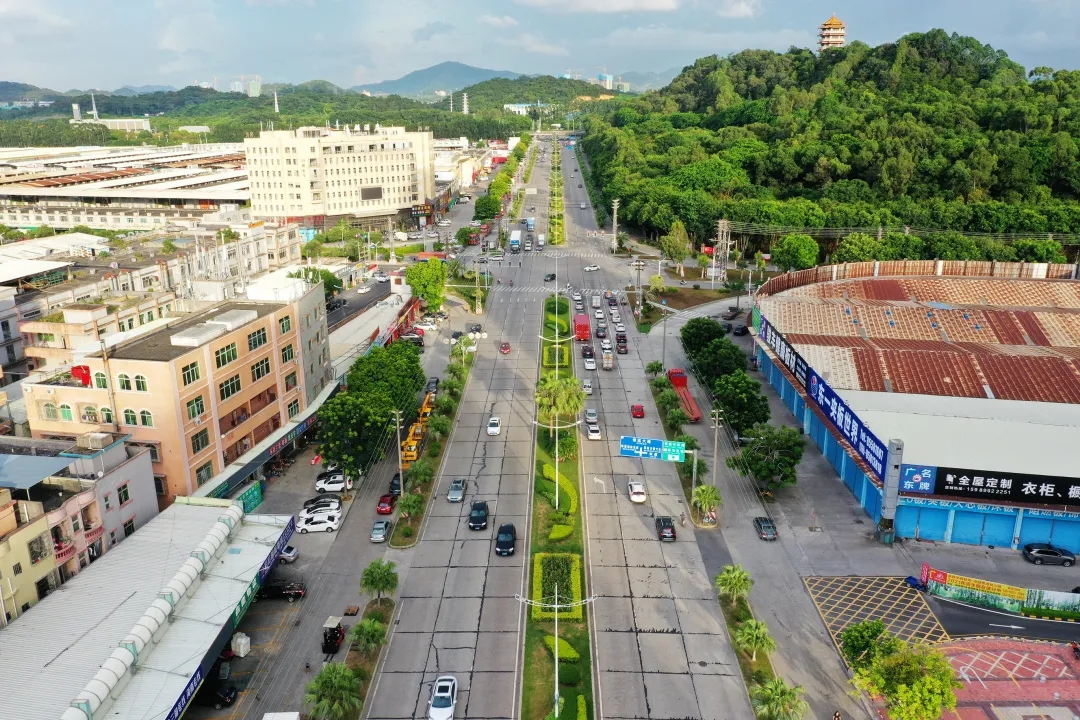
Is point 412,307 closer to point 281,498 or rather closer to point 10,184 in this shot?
point 281,498

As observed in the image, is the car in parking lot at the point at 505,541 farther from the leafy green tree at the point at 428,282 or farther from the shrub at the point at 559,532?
the leafy green tree at the point at 428,282

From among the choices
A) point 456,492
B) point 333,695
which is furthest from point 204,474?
point 333,695

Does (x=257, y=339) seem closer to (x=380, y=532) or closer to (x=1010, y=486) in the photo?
(x=380, y=532)

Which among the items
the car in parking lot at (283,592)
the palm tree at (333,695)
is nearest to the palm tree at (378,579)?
the car in parking lot at (283,592)

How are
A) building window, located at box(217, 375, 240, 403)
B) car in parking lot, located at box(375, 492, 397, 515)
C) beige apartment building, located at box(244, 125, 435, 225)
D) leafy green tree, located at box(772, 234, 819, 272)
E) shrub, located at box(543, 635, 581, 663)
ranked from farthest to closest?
beige apartment building, located at box(244, 125, 435, 225)
leafy green tree, located at box(772, 234, 819, 272)
building window, located at box(217, 375, 240, 403)
car in parking lot, located at box(375, 492, 397, 515)
shrub, located at box(543, 635, 581, 663)

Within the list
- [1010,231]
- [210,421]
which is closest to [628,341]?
[210,421]

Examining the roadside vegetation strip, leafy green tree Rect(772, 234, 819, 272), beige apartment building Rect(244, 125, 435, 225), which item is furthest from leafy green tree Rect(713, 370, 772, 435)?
beige apartment building Rect(244, 125, 435, 225)

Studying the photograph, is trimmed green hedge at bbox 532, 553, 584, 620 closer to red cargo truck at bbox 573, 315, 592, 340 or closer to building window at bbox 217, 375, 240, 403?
building window at bbox 217, 375, 240, 403
